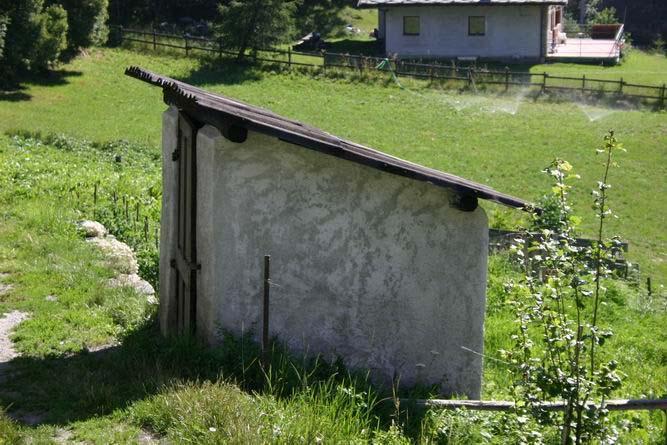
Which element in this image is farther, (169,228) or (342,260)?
(169,228)

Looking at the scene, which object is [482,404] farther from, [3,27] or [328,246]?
[3,27]

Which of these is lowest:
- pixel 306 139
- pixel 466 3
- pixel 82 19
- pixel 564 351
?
pixel 564 351

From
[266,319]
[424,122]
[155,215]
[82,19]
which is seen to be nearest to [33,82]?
[82,19]

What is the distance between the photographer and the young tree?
36.2 m

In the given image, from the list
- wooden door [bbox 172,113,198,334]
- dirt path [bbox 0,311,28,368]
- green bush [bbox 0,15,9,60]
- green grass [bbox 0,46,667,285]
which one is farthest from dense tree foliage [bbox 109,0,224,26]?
wooden door [bbox 172,113,198,334]

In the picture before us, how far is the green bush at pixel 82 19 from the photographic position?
109 ft

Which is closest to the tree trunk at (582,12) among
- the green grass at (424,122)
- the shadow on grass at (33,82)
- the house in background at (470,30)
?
the house in background at (470,30)

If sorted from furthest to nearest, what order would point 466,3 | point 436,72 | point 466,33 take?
point 466,33, point 466,3, point 436,72

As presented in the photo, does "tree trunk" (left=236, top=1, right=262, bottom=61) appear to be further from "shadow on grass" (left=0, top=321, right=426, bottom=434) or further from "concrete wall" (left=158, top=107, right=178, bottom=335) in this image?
"shadow on grass" (left=0, top=321, right=426, bottom=434)

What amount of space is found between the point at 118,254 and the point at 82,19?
77.6ft

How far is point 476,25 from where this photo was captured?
139 feet

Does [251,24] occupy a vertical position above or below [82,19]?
below

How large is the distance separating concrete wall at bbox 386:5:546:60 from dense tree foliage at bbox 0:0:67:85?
16162mm

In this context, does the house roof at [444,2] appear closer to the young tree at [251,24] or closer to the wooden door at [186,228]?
the young tree at [251,24]
